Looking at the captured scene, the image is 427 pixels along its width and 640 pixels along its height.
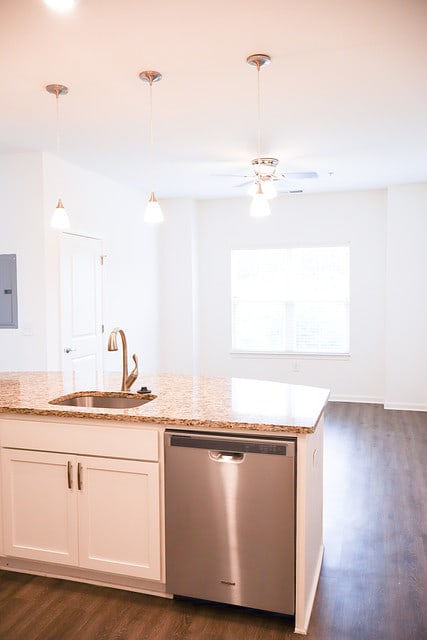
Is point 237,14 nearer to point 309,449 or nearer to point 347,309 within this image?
point 309,449

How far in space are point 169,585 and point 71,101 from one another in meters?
2.90

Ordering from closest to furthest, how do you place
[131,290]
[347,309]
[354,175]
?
1. [354,175]
2. [131,290]
3. [347,309]

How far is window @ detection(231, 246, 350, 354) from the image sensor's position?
6859mm

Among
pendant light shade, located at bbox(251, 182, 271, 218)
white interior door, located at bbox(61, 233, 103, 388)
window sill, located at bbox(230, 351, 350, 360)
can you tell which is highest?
pendant light shade, located at bbox(251, 182, 271, 218)

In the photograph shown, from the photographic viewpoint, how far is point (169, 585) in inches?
95.3

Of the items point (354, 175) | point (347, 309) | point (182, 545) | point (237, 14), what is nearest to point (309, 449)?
point (182, 545)

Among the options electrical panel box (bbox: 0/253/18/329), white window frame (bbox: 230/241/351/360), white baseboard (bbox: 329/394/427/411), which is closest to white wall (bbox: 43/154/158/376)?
electrical panel box (bbox: 0/253/18/329)

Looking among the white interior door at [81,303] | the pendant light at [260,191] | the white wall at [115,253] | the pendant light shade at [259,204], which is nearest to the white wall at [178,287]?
the white wall at [115,253]

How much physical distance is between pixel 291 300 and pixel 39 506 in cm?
490

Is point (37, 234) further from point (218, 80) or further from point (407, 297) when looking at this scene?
point (407, 297)

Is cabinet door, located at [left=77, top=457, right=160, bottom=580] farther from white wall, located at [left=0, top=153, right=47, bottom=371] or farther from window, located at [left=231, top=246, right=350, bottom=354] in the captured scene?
window, located at [left=231, top=246, right=350, bottom=354]

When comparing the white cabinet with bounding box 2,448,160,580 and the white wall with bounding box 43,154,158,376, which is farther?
the white wall with bounding box 43,154,158,376

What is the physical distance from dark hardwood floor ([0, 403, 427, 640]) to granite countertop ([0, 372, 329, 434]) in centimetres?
84

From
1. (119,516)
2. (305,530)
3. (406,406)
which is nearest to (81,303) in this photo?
(119,516)
